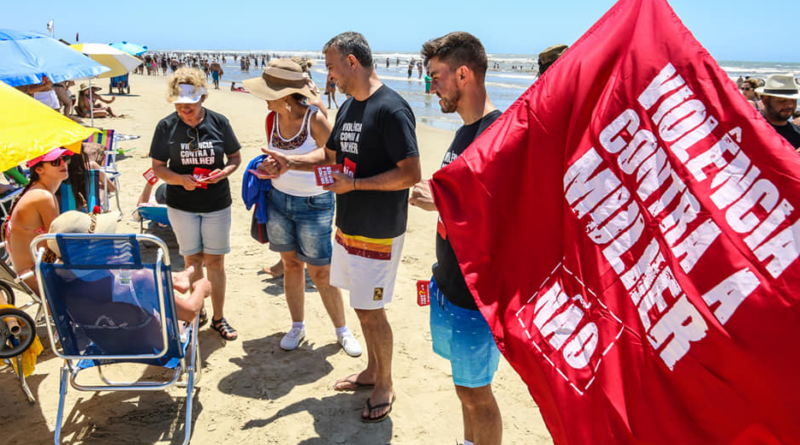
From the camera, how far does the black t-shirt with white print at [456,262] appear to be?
2400 millimetres

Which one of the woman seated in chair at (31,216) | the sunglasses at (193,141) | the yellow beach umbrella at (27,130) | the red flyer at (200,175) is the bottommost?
the woman seated in chair at (31,216)

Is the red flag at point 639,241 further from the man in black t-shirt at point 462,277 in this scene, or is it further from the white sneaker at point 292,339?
the white sneaker at point 292,339

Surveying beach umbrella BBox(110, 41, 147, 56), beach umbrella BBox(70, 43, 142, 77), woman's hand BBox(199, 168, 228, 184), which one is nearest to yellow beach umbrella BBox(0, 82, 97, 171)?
woman's hand BBox(199, 168, 228, 184)

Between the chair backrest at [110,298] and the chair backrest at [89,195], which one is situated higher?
the chair backrest at [110,298]

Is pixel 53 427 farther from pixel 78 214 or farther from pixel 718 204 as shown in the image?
pixel 718 204

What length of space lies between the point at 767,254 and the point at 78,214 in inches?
127

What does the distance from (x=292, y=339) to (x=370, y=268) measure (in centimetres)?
126

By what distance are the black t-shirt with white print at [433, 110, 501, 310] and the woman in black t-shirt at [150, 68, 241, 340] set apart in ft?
6.90

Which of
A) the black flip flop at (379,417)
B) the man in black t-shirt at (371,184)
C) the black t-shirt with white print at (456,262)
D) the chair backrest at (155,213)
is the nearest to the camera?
the black t-shirt with white print at (456,262)

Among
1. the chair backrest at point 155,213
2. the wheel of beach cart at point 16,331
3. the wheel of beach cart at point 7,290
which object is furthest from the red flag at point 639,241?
the chair backrest at point 155,213

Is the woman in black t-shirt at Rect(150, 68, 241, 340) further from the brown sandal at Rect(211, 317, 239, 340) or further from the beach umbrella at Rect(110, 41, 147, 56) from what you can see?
the beach umbrella at Rect(110, 41, 147, 56)

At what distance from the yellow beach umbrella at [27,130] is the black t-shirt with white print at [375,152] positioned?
1681mm

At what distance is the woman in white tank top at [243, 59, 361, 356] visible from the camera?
365 cm

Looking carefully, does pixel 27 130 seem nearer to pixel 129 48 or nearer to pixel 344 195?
pixel 344 195
